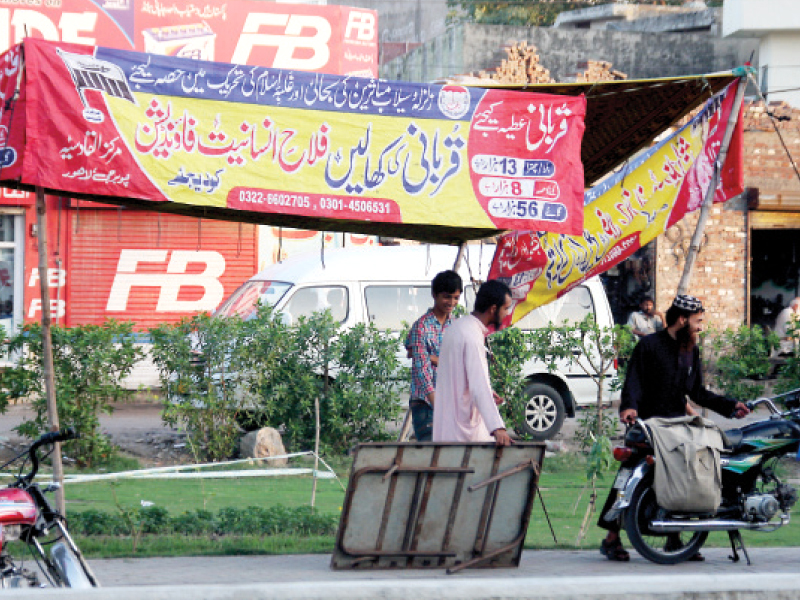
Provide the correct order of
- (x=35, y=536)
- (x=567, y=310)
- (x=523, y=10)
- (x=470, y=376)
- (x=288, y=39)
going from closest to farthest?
(x=35, y=536), (x=470, y=376), (x=567, y=310), (x=288, y=39), (x=523, y=10)

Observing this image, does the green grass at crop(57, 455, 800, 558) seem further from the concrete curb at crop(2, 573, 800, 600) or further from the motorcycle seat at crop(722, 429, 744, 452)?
the concrete curb at crop(2, 573, 800, 600)

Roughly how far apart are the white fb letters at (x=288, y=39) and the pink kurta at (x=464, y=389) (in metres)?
14.0

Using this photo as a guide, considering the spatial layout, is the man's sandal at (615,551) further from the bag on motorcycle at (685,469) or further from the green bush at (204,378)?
the green bush at (204,378)

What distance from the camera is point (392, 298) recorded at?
14.1 metres

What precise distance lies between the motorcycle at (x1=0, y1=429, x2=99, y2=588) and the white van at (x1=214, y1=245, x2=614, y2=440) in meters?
8.22

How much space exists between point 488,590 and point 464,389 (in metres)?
2.22

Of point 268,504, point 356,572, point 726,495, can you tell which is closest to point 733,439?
point 726,495

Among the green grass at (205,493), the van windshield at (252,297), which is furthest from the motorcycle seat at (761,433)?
the van windshield at (252,297)

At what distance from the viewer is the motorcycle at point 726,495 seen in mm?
6918

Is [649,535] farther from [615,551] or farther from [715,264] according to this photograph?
[715,264]

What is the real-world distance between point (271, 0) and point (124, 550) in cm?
1526

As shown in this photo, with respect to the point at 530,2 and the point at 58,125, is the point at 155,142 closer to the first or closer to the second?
the point at 58,125

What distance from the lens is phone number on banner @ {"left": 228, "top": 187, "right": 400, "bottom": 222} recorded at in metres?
6.80

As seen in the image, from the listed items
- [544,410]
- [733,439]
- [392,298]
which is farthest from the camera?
[392,298]
